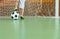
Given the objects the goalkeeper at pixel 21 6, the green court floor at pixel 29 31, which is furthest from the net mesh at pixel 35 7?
the green court floor at pixel 29 31

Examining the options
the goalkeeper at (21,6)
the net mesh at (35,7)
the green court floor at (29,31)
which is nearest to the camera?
the green court floor at (29,31)

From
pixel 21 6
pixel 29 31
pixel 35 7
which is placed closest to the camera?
pixel 29 31

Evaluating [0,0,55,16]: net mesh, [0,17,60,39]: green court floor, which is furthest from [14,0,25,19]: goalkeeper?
[0,17,60,39]: green court floor

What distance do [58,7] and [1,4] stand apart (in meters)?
1.67

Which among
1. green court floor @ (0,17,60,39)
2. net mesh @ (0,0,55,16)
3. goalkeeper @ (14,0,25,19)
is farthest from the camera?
net mesh @ (0,0,55,16)

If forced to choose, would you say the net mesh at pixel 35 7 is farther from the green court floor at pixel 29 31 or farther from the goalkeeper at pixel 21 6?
the green court floor at pixel 29 31

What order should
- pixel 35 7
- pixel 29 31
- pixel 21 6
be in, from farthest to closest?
pixel 35 7 < pixel 21 6 < pixel 29 31

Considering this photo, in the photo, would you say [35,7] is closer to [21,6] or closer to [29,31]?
[21,6]

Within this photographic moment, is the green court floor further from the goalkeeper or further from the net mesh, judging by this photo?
the net mesh

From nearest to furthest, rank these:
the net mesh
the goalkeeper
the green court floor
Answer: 1. the green court floor
2. the goalkeeper
3. the net mesh

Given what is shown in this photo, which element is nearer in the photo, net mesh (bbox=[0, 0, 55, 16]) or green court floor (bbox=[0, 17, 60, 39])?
green court floor (bbox=[0, 17, 60, 39])

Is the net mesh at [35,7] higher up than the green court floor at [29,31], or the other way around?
the net mesh at [35,7]

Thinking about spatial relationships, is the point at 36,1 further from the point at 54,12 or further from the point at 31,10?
the point at 54,12

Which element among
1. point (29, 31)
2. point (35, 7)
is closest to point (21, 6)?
point (35, 7)
